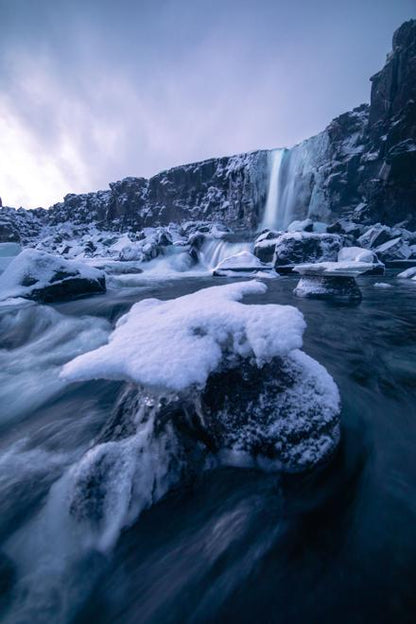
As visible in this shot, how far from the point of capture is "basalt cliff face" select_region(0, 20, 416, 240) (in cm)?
2606

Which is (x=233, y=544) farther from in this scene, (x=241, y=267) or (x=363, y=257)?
(x=241, y=267)

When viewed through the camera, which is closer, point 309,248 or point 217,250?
point 309,248

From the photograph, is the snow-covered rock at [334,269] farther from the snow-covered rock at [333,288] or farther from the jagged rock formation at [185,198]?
the jagged rock formation at [185,198]

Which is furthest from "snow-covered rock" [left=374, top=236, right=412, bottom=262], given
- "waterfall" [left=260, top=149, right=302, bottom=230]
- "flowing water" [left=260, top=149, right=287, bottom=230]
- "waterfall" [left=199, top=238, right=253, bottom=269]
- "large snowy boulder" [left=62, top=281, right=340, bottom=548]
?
"large snowy boulder" [left=62, top=281, right=340, bottom=548]

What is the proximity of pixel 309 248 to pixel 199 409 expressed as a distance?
16066 mm

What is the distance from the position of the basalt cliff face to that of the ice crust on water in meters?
31.3

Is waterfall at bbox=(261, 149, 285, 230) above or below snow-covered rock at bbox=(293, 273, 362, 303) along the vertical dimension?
above

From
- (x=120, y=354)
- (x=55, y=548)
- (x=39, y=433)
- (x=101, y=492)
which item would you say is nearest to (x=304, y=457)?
(x=101, y=492)

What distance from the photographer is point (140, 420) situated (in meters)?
2.09

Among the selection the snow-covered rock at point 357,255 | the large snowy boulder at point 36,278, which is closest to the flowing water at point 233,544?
the large snowy boulder at point 36,278

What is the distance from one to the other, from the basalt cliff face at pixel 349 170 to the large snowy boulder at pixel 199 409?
31.4m

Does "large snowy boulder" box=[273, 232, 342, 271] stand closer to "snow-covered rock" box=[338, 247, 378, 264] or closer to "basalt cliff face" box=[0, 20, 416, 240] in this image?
"snow-covered rock" box=[338, 247, 378, 264]

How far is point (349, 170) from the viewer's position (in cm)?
3058

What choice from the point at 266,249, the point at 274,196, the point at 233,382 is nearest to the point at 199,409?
the point at 233,382
